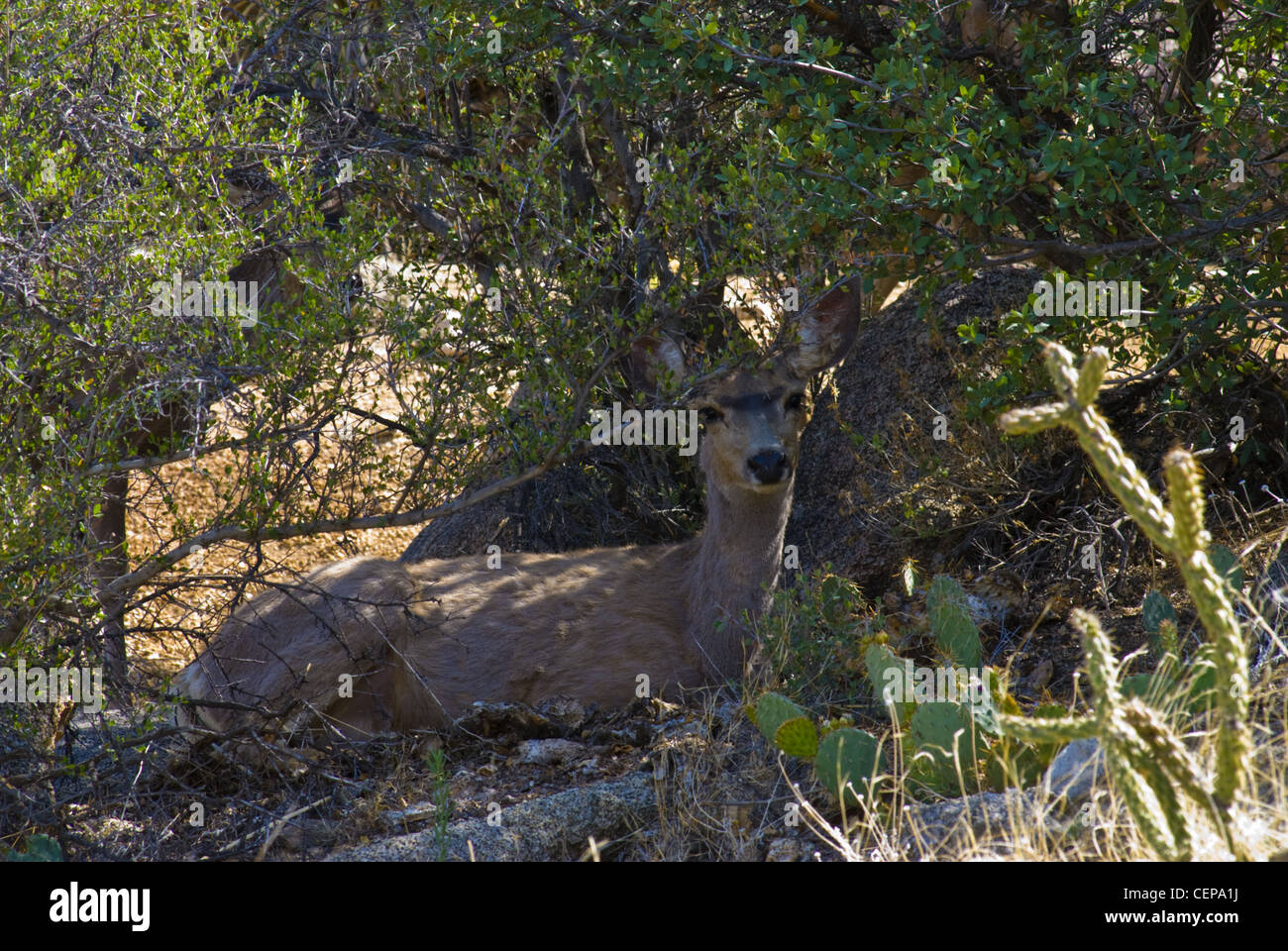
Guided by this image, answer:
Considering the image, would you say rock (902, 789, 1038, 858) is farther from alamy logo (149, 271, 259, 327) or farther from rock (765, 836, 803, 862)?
alamy logo (149, 271, 259, 327)

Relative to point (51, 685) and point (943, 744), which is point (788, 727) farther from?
point (51, 685)

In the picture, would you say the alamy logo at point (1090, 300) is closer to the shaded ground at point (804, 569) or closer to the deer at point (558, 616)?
the shaded ground at point (804, 569)

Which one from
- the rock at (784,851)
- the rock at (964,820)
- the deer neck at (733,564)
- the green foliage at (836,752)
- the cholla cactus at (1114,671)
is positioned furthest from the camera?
the deer neck at (733,564)

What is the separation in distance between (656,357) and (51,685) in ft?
10.9

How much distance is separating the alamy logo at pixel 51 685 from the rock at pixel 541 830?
1163mm

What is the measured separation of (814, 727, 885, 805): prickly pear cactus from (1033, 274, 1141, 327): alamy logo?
2306mm

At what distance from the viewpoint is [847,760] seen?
4734mm

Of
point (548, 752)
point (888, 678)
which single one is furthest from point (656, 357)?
point (888, 678)

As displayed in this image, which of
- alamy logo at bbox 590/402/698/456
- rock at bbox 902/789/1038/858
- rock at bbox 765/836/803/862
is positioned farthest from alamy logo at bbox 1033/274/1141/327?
rock at bbox 765/836/803/862

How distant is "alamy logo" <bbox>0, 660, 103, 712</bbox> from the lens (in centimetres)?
496

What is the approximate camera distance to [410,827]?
5285mm

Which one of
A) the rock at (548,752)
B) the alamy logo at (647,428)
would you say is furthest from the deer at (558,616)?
the rock at (548,752)

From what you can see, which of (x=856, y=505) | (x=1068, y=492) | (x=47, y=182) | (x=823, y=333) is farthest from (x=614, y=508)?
(x=47, y=182)

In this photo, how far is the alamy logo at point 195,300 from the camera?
5375 mm
